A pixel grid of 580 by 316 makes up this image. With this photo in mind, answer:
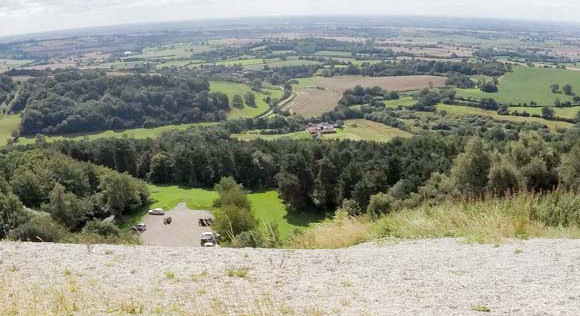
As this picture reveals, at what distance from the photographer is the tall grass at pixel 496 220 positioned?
10.1m

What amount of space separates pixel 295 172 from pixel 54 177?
23.3m

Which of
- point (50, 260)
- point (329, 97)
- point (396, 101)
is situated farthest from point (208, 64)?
point (50, 260)

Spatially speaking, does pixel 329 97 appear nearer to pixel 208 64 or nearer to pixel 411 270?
pixel 208 64

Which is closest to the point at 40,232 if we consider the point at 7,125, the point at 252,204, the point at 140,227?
the point at 140,227

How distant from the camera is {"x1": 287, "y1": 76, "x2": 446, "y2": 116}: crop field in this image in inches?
3906

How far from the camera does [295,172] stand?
4925 cm

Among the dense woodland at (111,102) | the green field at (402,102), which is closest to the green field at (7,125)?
the dense woodland at (111,102)

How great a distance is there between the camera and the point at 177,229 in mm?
39719

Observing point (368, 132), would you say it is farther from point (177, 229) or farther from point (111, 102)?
point (111, 102)

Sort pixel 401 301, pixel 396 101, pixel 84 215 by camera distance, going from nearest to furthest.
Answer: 1. pixel 401 301
2. pixel 84 215
3. pixel 396 101

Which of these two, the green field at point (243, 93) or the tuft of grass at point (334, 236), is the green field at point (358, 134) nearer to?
the green field at point (243, 93)

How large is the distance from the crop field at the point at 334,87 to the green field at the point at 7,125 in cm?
5237

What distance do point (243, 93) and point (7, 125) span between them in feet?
162

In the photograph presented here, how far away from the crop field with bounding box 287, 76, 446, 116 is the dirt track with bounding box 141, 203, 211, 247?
54237 millimetres
